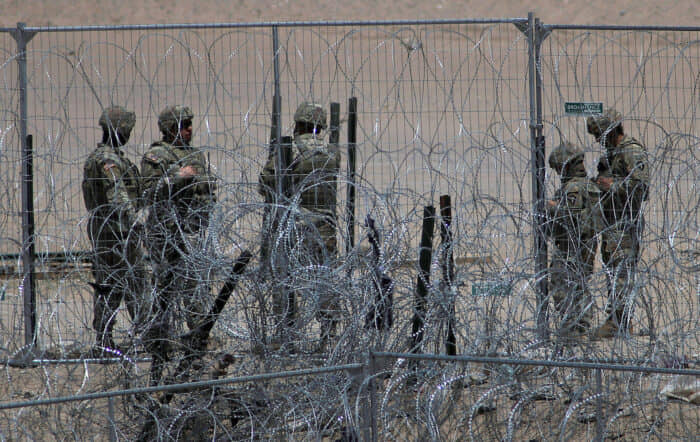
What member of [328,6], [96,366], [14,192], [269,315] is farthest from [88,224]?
[328,6]

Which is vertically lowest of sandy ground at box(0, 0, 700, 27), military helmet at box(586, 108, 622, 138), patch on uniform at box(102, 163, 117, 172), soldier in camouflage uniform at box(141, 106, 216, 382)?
soldier in camouflage uniform at box(141, 106, 216, 382)

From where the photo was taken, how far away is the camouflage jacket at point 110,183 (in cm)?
648

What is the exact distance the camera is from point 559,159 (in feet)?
22.0

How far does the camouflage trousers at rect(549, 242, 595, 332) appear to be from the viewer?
5.14 metres

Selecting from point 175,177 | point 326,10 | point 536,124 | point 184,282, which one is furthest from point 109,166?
point 326,10

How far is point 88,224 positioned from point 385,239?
80.3 inches

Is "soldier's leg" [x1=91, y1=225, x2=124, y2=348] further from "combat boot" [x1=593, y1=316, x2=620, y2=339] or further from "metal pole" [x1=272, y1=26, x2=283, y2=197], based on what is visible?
"combat boot" [x1=593, y1=316, x2=620, y2=339]

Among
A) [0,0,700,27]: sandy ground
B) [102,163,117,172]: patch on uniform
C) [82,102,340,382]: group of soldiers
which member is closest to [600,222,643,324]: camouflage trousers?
[82,102,340,382]: group of soldiers

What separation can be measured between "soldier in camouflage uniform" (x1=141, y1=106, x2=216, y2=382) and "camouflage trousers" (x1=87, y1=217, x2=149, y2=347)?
0.12 m

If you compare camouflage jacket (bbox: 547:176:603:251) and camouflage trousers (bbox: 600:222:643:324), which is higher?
camouflage jacket (bbox: 547:176:603:251)

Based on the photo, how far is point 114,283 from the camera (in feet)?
20.4

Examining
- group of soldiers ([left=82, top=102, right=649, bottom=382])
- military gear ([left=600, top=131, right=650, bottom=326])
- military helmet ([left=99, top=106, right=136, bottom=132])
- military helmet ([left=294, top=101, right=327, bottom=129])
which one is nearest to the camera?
group of soldiers ([left=82, top=102, right=649, bottom=382])

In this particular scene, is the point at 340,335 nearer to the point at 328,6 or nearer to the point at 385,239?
the point at 385,239

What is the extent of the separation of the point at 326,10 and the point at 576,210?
16112mm
